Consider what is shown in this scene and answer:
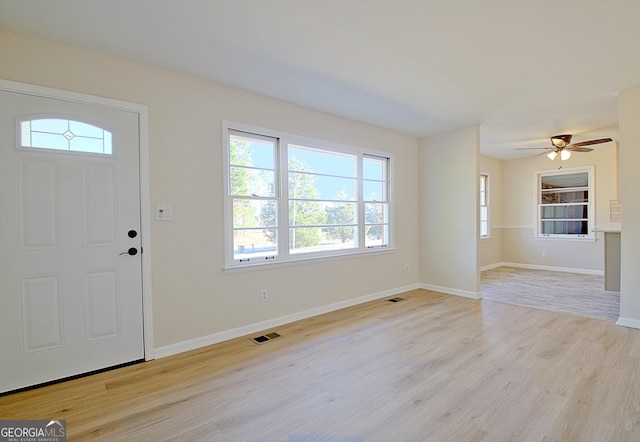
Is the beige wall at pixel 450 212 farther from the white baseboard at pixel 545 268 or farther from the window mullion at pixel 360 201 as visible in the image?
the white baseboard at pixel 545 268

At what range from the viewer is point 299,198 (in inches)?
153

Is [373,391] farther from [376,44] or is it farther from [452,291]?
[452,291]

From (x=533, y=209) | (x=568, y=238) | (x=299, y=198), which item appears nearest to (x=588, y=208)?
(x=568, y=238)

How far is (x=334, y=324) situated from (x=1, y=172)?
3.19 meters

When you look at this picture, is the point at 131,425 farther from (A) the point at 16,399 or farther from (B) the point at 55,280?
(B) the point at 55,280

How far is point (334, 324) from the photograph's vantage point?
3.64m

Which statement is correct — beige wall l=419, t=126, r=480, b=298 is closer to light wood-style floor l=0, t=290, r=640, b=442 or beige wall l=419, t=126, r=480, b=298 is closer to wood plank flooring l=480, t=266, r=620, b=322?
wood plank flooring l=480, t=266, r=620, b=322

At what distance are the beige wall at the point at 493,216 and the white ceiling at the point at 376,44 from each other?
3.65m

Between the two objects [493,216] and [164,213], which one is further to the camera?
[493,216]

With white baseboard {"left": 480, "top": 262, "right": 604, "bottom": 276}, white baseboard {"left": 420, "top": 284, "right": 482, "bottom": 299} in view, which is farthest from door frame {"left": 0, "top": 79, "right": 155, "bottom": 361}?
white baseboard {"left": 480, "top": 262, "right": 604, "bottom": 276}

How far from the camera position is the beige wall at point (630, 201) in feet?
11.0

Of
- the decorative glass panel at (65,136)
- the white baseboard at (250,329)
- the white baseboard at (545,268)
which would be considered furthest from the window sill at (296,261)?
the white baseboard at (545,268)

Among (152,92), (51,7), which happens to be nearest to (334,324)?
(152,92)

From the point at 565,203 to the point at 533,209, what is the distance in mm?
600
